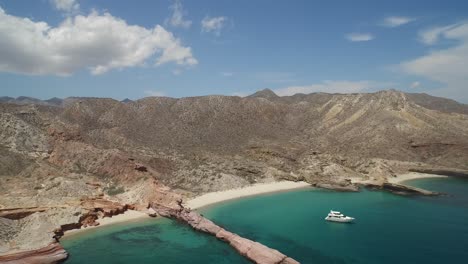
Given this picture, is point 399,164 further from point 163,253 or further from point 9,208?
point 9,208

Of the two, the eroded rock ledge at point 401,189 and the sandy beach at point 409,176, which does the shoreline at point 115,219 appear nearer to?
the eroded rock ledge at point 401,189

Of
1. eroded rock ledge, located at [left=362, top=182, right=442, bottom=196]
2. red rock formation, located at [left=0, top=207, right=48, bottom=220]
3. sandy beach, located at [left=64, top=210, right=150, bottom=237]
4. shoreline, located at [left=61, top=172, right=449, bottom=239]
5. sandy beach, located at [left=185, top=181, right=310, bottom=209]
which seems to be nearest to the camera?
red rock formation, located at [left=0, top=207, right=48, bottom=220]

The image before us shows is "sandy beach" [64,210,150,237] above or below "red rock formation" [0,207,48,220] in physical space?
below

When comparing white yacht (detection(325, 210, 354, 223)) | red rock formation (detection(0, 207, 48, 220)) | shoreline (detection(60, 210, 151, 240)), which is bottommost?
white yacht (detection(325, 210, 354, 223))

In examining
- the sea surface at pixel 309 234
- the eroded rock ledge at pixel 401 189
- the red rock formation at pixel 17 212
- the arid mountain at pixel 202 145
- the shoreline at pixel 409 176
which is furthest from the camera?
the shoreline at pixel 409 176

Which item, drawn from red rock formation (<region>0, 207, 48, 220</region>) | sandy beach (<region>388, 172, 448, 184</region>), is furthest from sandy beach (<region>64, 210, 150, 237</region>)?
sandy beach (<region>388, 172, 448, 184</region>)

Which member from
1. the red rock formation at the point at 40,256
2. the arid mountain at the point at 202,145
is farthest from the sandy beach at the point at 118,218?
the red rock formation at the point at 40,256

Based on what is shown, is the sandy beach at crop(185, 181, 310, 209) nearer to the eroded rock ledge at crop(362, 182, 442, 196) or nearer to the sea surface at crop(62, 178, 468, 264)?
the sea surface at crop(62, 178, 468, 264)
